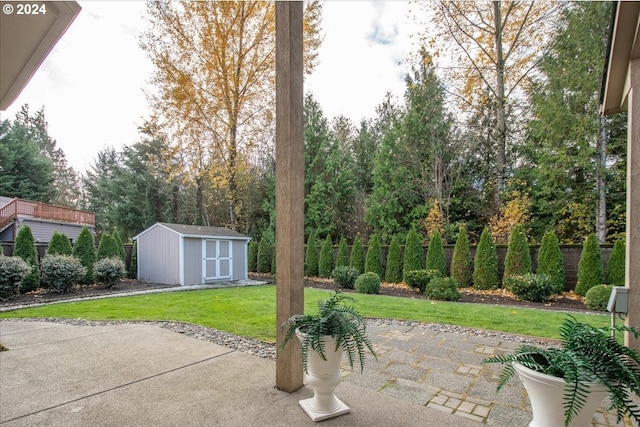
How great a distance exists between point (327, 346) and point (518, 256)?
7455 millimetres

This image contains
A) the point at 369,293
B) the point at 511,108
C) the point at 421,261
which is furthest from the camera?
the point at 511,108

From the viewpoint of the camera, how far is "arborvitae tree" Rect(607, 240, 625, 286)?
21.1 feet

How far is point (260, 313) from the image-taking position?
504cm

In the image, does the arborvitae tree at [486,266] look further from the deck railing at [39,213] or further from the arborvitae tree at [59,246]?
the deck railing at [39,213]

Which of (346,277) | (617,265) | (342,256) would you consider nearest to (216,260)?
(342,256)

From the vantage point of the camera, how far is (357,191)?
14.0 metres

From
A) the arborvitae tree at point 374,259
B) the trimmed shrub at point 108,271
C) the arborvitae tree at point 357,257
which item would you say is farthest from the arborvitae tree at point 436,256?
the trimmed shrub at point 108,271

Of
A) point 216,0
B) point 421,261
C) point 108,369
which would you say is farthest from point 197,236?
point 216,0

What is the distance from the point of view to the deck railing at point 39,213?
1211 cm

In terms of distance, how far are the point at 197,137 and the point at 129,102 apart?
3466 millimetres

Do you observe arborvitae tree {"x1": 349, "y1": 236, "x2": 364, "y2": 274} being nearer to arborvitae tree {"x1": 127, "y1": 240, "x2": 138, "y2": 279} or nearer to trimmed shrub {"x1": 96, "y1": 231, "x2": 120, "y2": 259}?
arborvitae tree {"x1": 127, "y1": 240, "x2": 138, "y2": 279}

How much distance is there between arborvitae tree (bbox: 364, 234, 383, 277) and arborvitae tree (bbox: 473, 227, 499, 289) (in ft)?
9.01

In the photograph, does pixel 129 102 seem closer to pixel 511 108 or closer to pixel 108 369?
pixel 108 369

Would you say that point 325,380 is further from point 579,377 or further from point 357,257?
point 357,257
